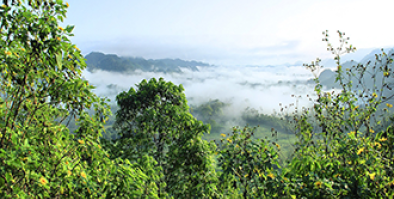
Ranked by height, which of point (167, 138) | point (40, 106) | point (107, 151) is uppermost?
point (40, 106)

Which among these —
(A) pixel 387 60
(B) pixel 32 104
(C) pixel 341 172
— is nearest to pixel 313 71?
(A) pixel 387 60

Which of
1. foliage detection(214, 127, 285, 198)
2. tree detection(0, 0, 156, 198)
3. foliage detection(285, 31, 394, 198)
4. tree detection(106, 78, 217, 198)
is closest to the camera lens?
tree detection(0, 0, 156, 198)

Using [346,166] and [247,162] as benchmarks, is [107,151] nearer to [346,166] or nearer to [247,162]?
[247,162]

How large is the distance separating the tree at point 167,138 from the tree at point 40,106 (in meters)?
2.31

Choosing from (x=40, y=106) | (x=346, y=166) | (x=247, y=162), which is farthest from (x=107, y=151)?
(x=346, y=166)

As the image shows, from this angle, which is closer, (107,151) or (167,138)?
(107,151)

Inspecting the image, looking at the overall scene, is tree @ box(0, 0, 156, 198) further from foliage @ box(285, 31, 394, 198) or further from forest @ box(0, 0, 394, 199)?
foliage @ box(285, 31, 394, 198)

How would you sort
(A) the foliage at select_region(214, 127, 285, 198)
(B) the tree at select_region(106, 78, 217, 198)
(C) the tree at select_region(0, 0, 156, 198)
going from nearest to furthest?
(C) the tree at select_region(0, 0, 156, 198) < (A) the foliage at select_region(214, 127, 285, 198) < (B) the tree at select_region(106, 78, 217, 198)

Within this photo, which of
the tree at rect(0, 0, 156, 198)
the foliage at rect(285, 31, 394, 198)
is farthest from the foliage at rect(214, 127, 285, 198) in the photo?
the tree at rect(0, 0, 156, 198)

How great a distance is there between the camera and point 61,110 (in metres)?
3.81

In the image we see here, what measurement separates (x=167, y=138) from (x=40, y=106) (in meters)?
3.81

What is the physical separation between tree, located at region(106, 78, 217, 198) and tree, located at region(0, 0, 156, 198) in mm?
2308

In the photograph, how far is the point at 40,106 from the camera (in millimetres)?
3375

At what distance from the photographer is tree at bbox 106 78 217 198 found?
5.82 metres
